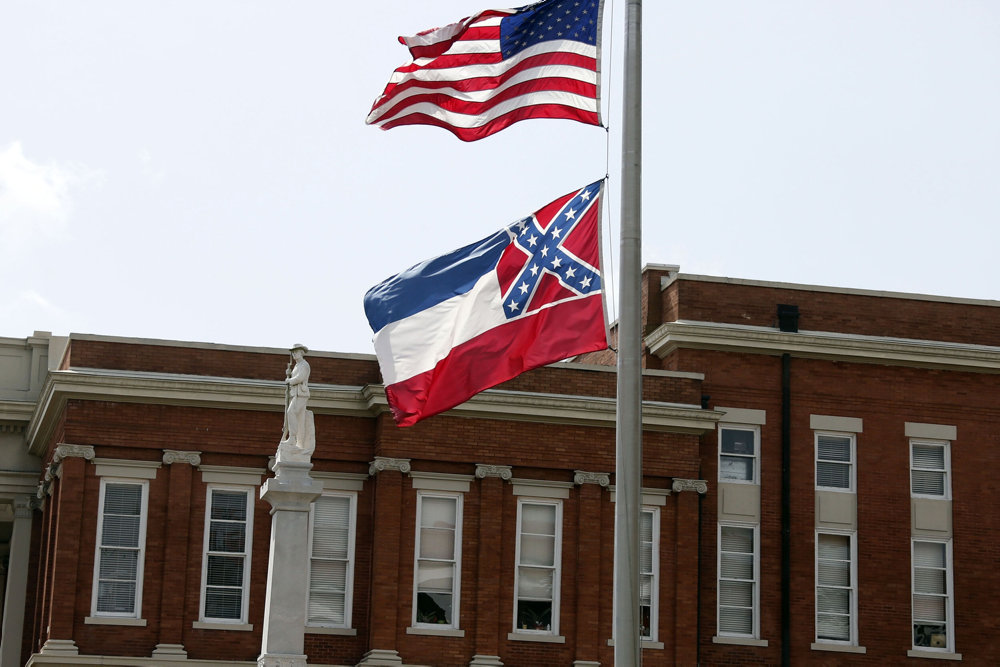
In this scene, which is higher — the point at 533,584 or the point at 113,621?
the point at 533,584

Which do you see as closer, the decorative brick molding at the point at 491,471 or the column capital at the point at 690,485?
the decorative brick molding at the point at 491,471

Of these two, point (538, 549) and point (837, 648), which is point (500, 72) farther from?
point (837, 648)

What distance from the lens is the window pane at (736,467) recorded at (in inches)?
1388

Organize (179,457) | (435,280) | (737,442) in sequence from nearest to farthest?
(435,280) < (179,457) < (737,442)

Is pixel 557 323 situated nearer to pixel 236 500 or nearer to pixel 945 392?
pixel 236 500

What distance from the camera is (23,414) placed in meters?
38.3

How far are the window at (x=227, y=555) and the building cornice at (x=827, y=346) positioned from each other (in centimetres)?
974

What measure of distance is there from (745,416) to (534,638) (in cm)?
672

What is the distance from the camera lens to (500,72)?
17.2 m

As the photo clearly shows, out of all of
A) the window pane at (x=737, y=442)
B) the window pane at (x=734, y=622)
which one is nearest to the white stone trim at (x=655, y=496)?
the window pane at (x=737, y=442)

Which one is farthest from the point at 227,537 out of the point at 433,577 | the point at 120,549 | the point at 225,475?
the point at 433,577

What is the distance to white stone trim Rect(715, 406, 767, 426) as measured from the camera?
3531 cm

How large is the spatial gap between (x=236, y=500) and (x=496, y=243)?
1797 centimetres

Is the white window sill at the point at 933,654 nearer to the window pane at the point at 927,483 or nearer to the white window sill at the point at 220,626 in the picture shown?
the window pane at the point at 927,483
